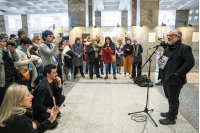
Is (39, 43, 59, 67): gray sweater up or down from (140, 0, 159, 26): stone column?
down

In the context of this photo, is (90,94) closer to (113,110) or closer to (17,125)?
(113,110)

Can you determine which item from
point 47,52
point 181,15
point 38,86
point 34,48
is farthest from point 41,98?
point 181,15

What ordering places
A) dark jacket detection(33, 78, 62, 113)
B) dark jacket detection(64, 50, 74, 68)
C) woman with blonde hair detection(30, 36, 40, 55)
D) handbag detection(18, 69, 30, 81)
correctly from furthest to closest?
1. dark jacket detection(64, 50, 74, 68)
2. woman with blonde hair detection(30, 36, 40, 55)
3. handbag detection(18, 69, 30, 81)
4. dark jacket detection(33, 78, 62, 113)

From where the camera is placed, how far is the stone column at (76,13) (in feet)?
24.8

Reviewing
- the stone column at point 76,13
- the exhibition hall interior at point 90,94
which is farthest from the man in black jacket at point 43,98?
the stone column at point 76,13

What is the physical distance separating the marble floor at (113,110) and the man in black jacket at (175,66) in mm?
339

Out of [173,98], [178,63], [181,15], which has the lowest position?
[173,98]

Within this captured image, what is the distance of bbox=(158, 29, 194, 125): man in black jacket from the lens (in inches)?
86.8

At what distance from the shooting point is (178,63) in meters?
2.29

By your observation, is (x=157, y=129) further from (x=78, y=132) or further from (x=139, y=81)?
(x=139, y=81)

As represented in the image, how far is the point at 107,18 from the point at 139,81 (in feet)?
50.3

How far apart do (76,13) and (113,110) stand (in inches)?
246

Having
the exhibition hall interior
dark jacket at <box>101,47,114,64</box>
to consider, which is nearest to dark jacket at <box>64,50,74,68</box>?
the exhibition hall interior

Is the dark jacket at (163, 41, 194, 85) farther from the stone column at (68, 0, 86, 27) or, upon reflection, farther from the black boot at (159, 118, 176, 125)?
the stone column at (68, 0, 86, 27)
